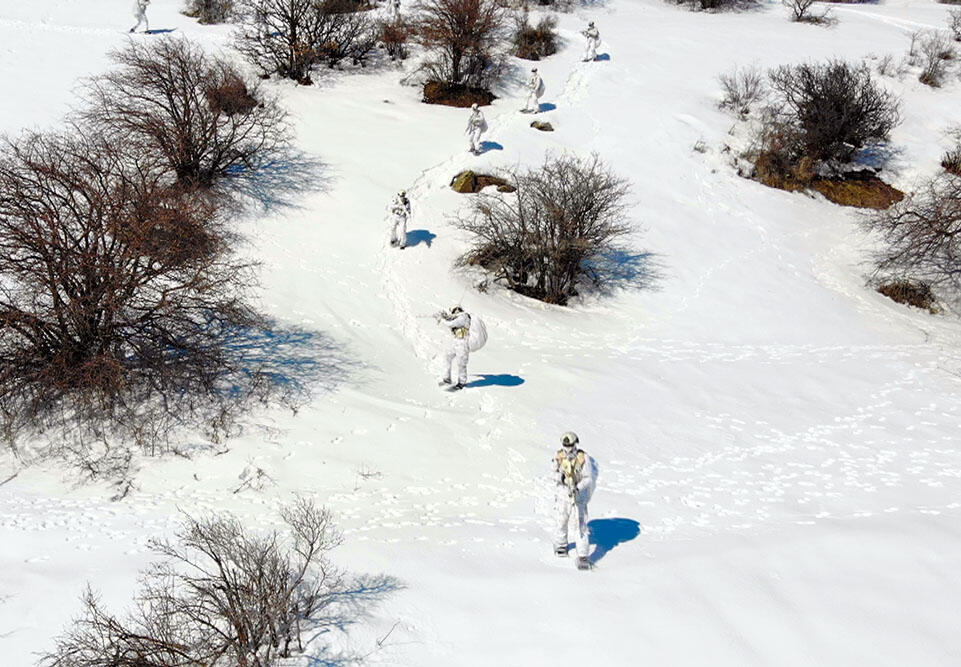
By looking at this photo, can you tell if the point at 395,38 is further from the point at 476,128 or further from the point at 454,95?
the point at 476,128

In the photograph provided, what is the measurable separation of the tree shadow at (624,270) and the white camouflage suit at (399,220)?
4749 mm

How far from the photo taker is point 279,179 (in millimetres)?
20844

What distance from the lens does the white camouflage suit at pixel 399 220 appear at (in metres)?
18.2

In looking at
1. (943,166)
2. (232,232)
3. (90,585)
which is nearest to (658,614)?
(90,585)

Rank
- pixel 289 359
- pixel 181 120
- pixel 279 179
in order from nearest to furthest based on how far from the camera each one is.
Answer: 1. pixel 289 359
2. pixel 181 120
3. pixel 279 179

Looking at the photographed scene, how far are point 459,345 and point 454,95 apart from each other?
1917cm

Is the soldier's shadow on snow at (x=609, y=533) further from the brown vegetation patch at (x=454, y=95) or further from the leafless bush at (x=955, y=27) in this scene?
the leafless bush at (x=955, y=27)

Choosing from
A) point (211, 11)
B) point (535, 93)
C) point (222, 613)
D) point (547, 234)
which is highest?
point (211, 11)

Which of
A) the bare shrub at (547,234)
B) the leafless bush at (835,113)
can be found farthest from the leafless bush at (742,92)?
the bare shrub at (547,234)

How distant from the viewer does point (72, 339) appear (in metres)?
10.5

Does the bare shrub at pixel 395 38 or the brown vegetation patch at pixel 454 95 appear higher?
the bare shrub at pixel 395 38

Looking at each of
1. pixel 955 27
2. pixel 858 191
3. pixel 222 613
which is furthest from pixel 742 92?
pixel 222 613

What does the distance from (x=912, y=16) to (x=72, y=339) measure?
46.0 metres

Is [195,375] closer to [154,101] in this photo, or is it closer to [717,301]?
[154,101]
